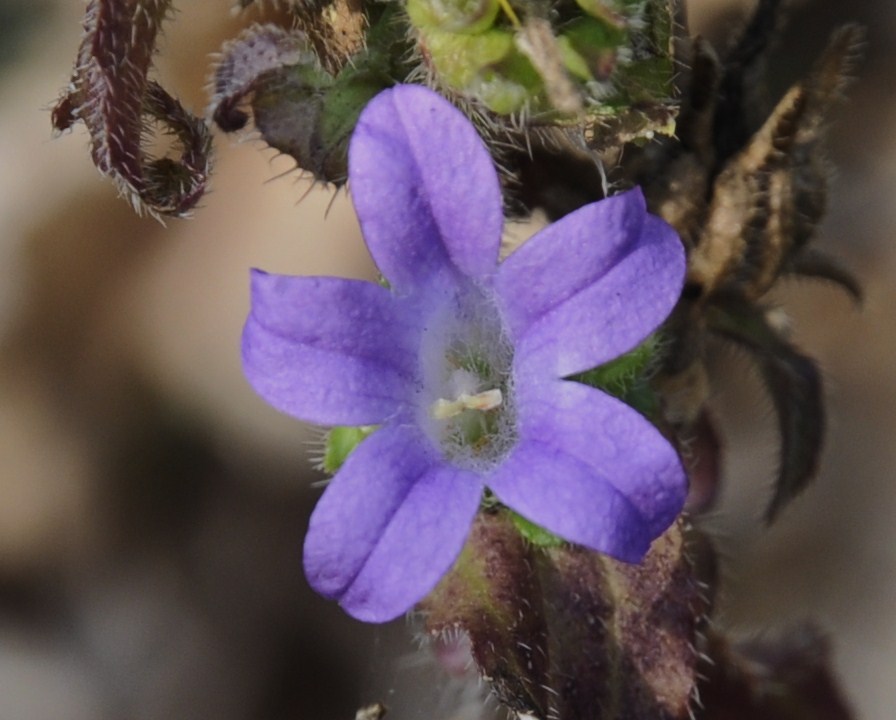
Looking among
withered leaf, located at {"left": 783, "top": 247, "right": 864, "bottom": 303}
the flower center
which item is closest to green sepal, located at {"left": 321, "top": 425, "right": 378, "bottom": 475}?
the flower center

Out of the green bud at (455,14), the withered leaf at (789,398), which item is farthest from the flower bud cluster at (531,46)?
the withered leaf at (789,398)

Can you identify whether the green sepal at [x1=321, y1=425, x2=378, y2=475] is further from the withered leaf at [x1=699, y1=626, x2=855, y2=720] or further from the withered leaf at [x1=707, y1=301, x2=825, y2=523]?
the withered leaf at [x1=699, y1=626, x2=855, y2=720]

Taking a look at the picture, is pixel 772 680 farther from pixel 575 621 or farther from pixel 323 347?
pixel 323 347

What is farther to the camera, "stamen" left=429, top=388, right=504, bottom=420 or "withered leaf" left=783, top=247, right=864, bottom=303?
"withered leaf" left=783, top=247, right=864, bottom=303

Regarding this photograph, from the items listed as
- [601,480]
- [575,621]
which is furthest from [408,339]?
[575,621]

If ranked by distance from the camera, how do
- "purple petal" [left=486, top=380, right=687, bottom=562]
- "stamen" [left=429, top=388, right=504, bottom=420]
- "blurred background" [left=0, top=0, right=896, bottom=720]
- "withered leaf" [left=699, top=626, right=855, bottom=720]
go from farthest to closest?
1. "blurred background" [left=0, top=0, right=896, bottom=720]
2. "withered leaf" [left=699, top=626, right=855, bottom=720]
3. "stamen" [left=429, top=388, right=504, bottom=420]
4. "purple petal" [left=486, top=380, right=687, bottom=562]

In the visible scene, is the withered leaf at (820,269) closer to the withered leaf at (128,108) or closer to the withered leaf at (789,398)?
the withered leaf at (789,398)

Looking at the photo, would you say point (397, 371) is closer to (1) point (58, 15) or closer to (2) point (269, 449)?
(2) point (269, 449)

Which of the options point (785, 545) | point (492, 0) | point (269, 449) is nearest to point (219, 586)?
point (269, 449)

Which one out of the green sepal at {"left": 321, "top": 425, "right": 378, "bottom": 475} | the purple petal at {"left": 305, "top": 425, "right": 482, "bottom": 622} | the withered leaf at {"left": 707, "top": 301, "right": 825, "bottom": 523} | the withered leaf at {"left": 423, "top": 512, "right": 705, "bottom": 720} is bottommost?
the withered leaf at {"left": 707, "top": 301, "right": 825, "bottom": 523}
